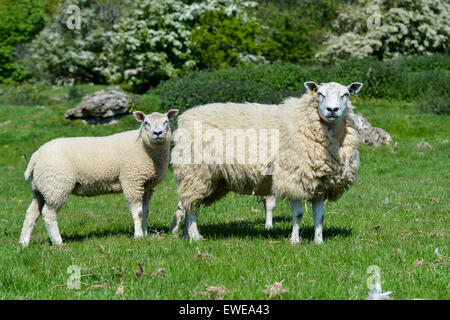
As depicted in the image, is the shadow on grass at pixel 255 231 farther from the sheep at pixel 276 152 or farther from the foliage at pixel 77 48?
the foliage at pixel 77 48

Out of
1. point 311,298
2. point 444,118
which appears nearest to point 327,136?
point 311,298

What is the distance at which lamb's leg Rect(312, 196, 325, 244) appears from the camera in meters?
6.20

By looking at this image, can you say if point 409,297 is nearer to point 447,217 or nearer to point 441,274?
point 441,274

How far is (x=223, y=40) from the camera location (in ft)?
79.3

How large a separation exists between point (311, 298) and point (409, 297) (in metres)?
0.78

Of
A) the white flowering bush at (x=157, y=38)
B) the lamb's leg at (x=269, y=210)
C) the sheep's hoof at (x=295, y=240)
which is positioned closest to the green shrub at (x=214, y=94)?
the white flowering bush at (x=157, y=38)

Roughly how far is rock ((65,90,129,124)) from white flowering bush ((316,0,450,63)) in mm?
12757

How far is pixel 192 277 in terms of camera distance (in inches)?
186

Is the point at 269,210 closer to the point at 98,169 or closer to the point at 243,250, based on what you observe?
the point at 243,250

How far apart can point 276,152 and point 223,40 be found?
61.3ft

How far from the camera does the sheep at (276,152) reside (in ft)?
20.0

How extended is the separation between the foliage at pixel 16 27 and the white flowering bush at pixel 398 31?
29.7 meters

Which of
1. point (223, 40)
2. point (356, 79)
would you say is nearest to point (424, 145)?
point (356, 79)

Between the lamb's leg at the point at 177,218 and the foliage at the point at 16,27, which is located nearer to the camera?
the lamb's leg at the point at 177,218
